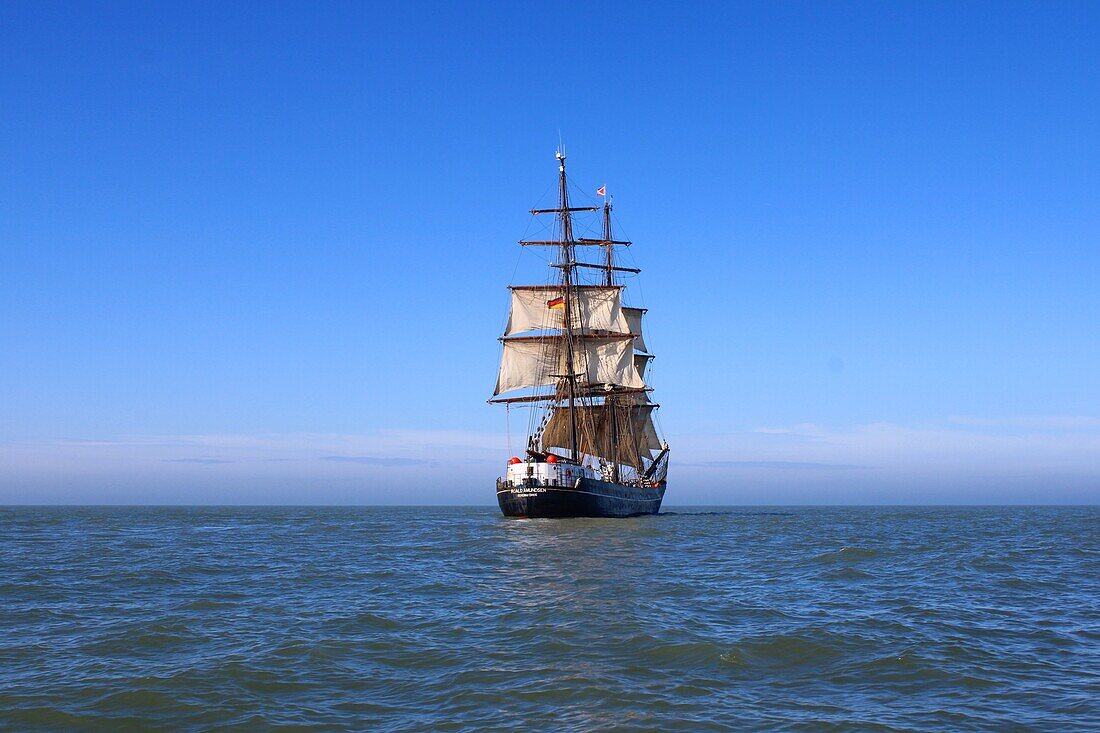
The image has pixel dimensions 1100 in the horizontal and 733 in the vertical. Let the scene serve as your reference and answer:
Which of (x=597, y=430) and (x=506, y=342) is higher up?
(x=506, y=342)

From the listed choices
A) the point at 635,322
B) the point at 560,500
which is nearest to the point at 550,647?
the point at 560,500

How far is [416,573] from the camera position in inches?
1143

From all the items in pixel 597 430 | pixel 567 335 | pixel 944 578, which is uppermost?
pixel 567 335

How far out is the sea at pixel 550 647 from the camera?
1173cm

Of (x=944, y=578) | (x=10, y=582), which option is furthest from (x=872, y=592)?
(x=10, y=582)

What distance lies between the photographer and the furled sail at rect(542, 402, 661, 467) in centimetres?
8500

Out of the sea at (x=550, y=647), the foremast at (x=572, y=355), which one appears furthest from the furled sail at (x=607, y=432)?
the sea at (x=550, y=647)

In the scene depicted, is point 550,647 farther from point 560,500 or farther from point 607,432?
point 607,432

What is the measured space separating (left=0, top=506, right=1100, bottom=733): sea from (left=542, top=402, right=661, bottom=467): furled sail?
53006 millimetres

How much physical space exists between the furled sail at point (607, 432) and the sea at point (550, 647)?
53006mm

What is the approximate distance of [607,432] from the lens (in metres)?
91.2

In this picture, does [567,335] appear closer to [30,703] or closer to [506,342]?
→ [506,342]

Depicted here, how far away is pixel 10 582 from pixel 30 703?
1669 centimetres

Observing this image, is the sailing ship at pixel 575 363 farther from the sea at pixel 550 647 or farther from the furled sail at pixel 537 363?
the sea at pixel 550 647
